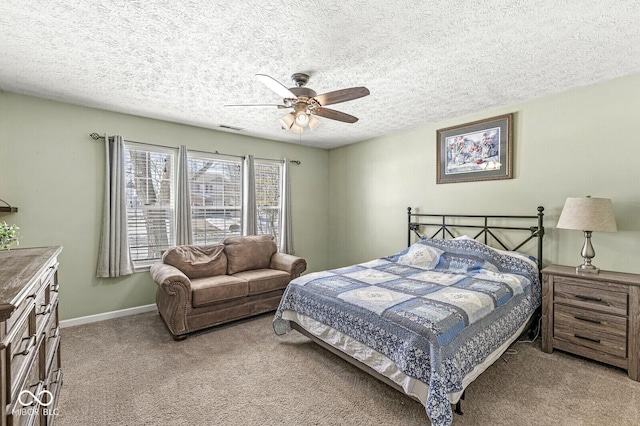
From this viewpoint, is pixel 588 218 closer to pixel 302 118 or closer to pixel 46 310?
pixel 302 118

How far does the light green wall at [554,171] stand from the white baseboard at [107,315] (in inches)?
137

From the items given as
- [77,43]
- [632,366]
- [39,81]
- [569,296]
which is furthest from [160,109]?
[632,366]

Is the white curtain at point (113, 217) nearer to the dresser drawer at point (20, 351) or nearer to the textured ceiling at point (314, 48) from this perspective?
the textured ceiling at point (314, 48)

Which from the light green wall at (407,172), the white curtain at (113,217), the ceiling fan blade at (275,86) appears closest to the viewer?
the ceiling fan blade at (275,86)

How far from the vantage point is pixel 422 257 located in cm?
364

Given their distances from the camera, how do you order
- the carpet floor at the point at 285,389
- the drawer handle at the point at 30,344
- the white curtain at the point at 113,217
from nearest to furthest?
the drawer handle at the point at 30,344 → the carpet floor at the point at 285,389 → the white curtain at the point at 113,217

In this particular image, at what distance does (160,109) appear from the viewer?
3.59m

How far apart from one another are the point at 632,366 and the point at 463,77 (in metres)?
2.71

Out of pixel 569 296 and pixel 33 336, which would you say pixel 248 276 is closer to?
pixel 33 336

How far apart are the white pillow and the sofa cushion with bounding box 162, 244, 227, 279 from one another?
235 centimetres

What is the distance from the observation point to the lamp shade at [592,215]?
2553 mm

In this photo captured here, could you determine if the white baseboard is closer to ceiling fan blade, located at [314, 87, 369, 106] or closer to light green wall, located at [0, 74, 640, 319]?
light green wall, located at [0, 74, 640, 319]

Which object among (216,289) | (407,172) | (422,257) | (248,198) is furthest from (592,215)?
(248,198)

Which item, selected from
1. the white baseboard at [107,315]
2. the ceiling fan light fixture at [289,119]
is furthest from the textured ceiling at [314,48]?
the white baseboard at [107,315]
